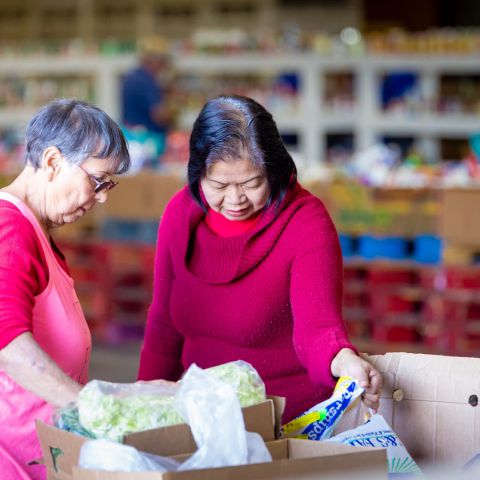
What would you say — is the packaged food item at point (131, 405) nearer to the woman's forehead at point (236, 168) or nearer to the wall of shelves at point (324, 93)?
the woman's forehead at point (236, 168)

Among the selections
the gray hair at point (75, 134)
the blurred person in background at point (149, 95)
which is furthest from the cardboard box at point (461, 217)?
the gray hair at point (75, 134)

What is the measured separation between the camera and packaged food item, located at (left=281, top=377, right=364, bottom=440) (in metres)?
1.77

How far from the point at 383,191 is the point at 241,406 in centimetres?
399

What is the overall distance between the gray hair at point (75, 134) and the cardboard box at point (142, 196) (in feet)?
13.2

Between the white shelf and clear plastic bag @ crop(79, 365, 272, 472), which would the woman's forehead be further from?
the white shelf

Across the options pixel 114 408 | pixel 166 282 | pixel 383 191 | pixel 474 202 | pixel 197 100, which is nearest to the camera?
pixel 114 408

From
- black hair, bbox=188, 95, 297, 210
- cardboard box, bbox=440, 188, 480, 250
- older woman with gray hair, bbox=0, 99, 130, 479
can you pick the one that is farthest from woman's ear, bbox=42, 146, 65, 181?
cardboard box, bbox=440, 188, 480, 250

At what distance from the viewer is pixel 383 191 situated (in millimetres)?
5418

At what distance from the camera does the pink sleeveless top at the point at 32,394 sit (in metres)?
1.78

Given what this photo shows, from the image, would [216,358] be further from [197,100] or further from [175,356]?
[197,100]

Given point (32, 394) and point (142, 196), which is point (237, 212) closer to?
point (32, 394)

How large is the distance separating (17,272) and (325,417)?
23.3 inches

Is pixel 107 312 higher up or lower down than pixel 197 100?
lower down

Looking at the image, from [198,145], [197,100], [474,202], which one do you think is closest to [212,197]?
[198,145]
